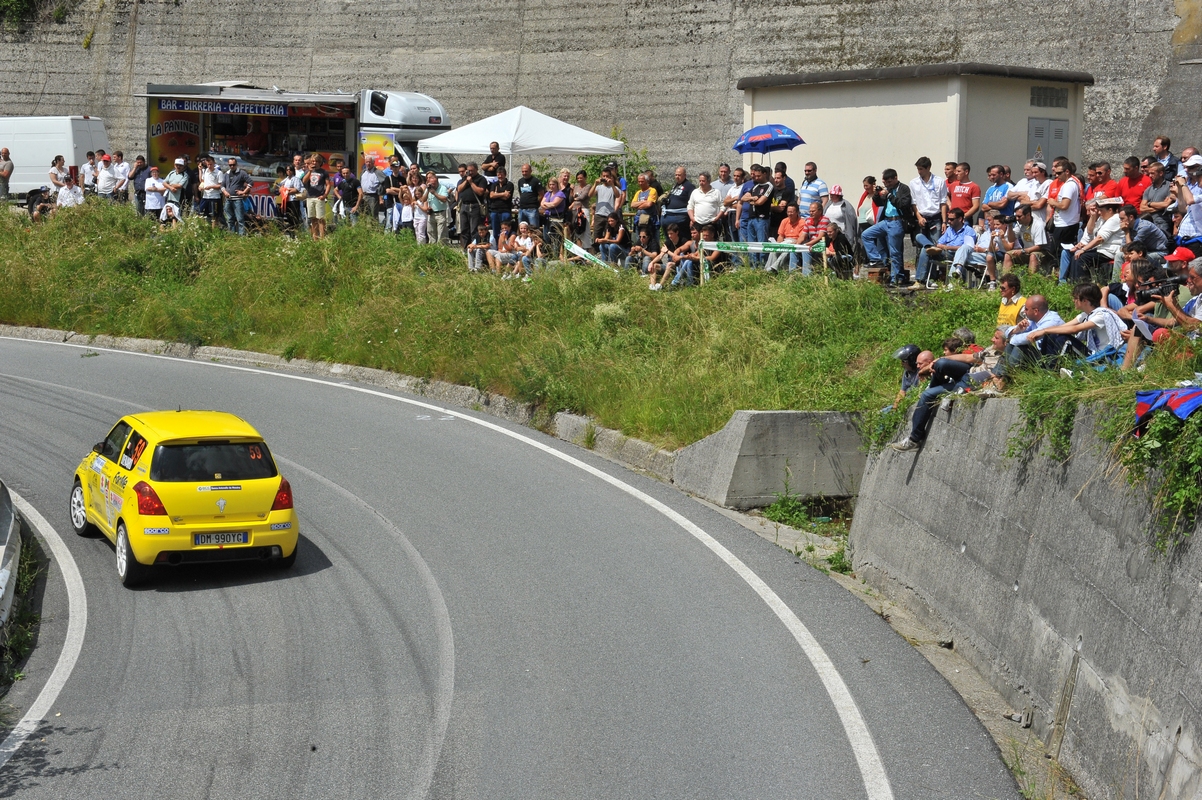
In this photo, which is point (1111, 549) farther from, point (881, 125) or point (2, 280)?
point (2, 280)

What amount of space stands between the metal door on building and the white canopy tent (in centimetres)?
861

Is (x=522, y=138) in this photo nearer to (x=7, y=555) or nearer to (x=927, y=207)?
(x=927, y=207)

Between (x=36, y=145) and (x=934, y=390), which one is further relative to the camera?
(x=36, y=145)

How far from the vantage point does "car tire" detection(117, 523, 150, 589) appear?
11.2m

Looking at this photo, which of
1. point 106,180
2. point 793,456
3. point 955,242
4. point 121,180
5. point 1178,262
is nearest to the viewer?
point 1178,262

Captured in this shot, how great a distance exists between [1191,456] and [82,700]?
7290 mm

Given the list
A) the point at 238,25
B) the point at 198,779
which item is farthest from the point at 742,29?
Answer: the point at 198,779

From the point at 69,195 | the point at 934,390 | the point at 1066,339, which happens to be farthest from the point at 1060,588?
the point at 69,195

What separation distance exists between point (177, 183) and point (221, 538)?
19900 mm

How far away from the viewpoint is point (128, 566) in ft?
36.9

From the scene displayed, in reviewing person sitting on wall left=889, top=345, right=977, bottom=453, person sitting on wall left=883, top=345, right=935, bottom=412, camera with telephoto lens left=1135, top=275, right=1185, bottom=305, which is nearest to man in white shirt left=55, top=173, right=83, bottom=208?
person sitting on wall left=883, top=345, right=935, bottom=412

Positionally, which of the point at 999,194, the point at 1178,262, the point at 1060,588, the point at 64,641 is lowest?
the point at 64,641

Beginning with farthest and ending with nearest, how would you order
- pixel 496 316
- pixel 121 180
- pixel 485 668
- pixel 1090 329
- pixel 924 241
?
pixel 121 180
pixel 496 316
pixel 924 241
pixel 1090 329
pixel 485 668

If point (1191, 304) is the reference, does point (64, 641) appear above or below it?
below
